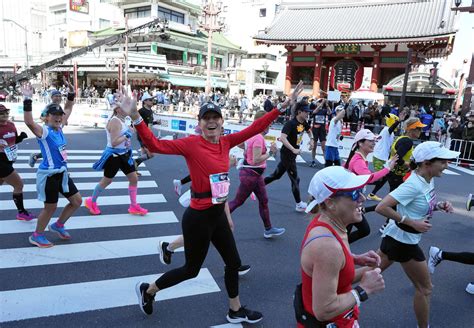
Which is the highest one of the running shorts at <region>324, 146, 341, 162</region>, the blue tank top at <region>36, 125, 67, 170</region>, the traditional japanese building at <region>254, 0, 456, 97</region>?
the traditional japanese building at <region>254, 0, 456, 97</region>

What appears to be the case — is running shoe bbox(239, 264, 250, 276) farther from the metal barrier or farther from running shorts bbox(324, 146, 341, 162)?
the metal barrier

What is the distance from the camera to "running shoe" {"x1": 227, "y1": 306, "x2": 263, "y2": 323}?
3.35 metres

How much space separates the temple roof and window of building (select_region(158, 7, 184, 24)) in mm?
20482

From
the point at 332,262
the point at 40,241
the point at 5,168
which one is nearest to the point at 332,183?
the point at 332,262

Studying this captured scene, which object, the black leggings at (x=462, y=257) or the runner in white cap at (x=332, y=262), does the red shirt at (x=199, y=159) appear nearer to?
the runner in white cap at (x=332, y=262)

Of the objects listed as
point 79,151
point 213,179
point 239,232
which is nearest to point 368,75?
point 79,151

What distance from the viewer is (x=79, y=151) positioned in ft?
39.9

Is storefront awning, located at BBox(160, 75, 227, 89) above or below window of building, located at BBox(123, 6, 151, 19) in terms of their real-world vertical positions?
below

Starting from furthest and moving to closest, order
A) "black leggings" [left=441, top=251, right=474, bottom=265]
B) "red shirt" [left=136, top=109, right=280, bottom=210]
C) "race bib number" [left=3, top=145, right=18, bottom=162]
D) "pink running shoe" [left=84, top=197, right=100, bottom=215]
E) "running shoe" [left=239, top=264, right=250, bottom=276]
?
"pink running shoe" [left=84, top=197, right=100, bottom=215] → "race bib number" [left=3, top=145, right=18, bottom=162] → "running shoe" [left=239, top=264, right=250, bottom=276] → "black leggings" [left=441, top=251, right=474, bottom=265] → "red shirt" [left=136, top=109, right=280, bottom=210]

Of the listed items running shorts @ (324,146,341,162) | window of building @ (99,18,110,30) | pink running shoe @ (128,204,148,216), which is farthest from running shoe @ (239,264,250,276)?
window of building @ (99,18,110,30)

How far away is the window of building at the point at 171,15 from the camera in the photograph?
49.9 m

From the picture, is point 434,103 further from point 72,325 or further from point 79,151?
point 72,325

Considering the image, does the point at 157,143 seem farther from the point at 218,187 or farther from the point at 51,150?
the point at 51,150

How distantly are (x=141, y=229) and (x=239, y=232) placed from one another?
5.24ft
